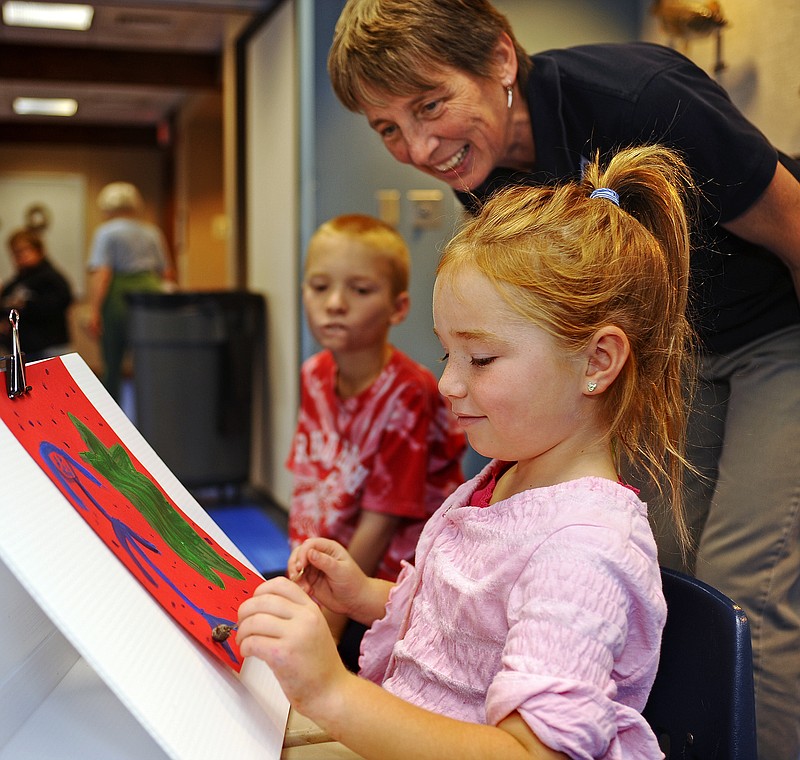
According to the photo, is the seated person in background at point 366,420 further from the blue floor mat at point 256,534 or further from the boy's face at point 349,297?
the blue floor mat at point 256,534

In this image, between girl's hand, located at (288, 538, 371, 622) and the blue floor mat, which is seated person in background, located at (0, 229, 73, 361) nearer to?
the blue floor mat

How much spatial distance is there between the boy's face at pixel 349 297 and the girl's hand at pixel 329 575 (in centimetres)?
94

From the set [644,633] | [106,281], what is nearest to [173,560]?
[644,633]

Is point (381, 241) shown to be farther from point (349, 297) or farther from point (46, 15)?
point (46, 15)

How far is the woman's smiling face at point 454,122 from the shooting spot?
1.31 m

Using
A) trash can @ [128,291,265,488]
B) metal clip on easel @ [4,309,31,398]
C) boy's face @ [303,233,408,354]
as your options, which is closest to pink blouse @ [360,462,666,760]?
metal clip on easel @ [4,309,31,398]

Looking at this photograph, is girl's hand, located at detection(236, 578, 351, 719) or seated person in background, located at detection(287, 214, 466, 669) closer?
girl's hand, located at detection(236, 578, 351, 719)

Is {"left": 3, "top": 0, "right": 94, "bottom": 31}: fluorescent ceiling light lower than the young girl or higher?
higher

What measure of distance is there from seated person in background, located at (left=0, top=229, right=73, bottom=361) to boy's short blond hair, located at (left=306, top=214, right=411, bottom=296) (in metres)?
4.80

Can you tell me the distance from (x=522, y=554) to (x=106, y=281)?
487cm

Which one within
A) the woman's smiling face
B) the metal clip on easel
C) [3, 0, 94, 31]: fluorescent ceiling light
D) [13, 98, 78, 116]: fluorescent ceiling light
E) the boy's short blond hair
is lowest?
the metal clip on easel

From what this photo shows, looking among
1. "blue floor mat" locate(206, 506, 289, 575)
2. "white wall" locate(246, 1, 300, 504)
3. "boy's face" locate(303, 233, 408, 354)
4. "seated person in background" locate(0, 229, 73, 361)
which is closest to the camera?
"boy's face" locate(303, 233, 408, 354)

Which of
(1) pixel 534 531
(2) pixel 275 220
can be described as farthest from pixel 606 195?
(2) pixel 275 220

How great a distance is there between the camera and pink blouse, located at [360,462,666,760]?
26.6 inches
